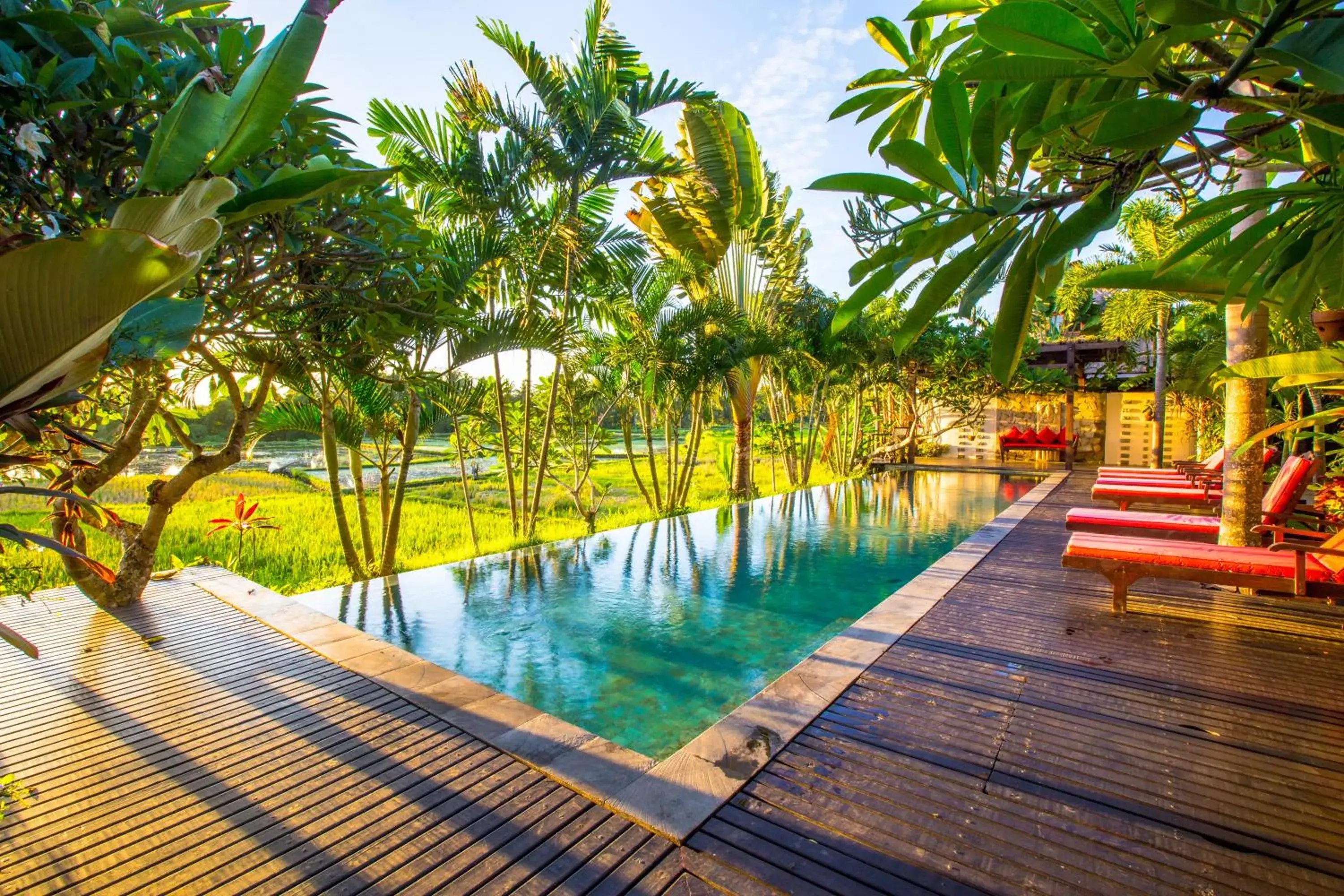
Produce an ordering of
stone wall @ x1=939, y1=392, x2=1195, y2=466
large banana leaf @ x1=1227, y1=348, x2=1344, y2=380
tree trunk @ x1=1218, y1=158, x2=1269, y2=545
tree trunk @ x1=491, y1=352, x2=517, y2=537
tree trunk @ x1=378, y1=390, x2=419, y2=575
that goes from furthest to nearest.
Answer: stone wall @ x1=939, y1=392, x2=1195, y2=466
tree trunk @ x1=491, y1=352, x2=517, y2=537
tree trunk @ x1=378, y1=390, x2=419, y2=575
tree trunk @ x1=1218, y1=158, x2=1269, y2=545
large banana leaf @ x1=1227, y1=348, x2=1344, y2=380

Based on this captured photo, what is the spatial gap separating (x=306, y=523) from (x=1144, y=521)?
40.5ft

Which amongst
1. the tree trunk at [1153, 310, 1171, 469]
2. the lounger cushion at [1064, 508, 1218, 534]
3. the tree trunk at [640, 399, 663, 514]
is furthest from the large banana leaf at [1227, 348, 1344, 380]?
the tree trunk at [1153, 310, 1171, 469]

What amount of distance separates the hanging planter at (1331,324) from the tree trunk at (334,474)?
684 centimetres

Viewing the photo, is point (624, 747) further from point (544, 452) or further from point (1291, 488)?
point (544, 452)

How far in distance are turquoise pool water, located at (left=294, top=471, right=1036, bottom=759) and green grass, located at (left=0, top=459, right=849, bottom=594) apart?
1394 millimetres

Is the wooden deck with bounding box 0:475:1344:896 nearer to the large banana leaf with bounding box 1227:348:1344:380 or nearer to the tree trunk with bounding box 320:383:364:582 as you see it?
the large banana leaf with bounding box 1227:348:1344:380

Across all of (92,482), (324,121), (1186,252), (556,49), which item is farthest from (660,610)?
(556,49)

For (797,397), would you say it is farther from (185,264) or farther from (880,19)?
(185,264)

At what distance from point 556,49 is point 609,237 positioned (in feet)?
6.55

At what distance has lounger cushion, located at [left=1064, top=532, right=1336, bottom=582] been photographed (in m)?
3.44

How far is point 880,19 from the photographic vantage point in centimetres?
167

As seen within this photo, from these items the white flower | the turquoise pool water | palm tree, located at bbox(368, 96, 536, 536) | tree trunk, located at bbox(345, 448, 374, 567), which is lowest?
the turquoise pool water

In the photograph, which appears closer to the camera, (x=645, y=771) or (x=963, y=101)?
(x=963, y=101)

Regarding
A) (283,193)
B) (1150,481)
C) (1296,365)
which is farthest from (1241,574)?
(1150,481)
